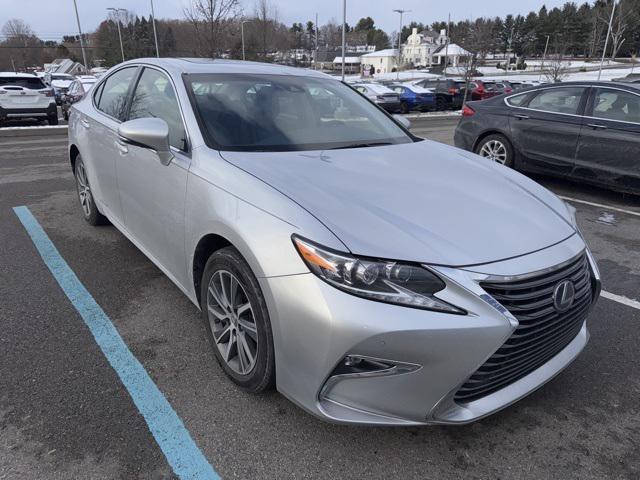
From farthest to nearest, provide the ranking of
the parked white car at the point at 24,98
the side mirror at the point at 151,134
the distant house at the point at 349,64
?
the distant house at the point at 349,64 → the parked white car at the point at 24,98 → the side mirror at the point at 151,134

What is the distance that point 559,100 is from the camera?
6.82 meters

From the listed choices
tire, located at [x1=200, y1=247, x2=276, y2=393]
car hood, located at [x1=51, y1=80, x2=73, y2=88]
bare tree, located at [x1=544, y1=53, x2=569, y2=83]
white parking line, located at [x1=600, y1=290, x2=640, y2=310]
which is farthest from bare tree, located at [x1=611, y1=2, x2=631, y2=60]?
tire, located at [x1=200, y1=247, x2=276, y2=393]

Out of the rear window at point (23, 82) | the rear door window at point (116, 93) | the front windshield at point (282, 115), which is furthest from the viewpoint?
the rear window at point (23, 82)

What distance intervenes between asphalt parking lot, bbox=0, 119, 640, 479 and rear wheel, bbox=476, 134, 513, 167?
384cm

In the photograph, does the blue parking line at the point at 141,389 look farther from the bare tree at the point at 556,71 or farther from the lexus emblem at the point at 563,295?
the bare tree at the point at 556,71

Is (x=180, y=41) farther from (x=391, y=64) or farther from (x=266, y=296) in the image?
(x=266, y=296)

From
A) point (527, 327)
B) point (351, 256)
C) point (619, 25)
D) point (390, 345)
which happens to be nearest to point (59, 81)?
point (351, 256)

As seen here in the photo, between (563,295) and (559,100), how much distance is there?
5.59 metres

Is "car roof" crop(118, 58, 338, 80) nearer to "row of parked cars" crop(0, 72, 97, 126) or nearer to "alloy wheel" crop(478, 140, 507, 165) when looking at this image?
"alloy wheel" crop(478, 140, 507, 165)

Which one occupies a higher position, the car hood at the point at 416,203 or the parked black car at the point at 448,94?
the car hood at the point at 416,203

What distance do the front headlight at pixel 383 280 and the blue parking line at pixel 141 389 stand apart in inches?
37.9

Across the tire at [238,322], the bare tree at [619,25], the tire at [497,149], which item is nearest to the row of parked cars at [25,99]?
the tire at [497,149]

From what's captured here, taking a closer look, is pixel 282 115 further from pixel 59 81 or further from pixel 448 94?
pixel 59 81

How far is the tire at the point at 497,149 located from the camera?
7.20 meters
